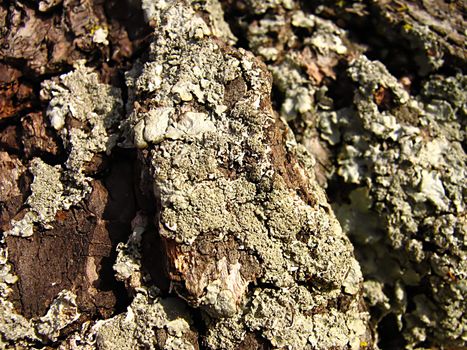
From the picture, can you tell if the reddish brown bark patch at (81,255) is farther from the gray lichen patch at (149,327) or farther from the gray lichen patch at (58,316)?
the gray lichen patch at (149,327)

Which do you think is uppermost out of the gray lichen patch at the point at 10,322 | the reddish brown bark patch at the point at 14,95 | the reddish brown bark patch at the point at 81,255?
the reddish brown bark patch at the point at 14,95

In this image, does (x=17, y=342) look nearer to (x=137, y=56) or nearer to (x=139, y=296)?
(x=139, y=296)

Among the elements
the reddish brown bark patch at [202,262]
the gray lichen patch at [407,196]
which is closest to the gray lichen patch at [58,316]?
the reddish brown bark patch at [202,262]

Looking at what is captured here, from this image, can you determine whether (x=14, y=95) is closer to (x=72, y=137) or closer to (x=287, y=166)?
(x=72, y=137)

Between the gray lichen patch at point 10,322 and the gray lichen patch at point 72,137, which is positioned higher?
the gray lichen patch at point 72,137

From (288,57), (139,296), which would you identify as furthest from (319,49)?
(139,296)

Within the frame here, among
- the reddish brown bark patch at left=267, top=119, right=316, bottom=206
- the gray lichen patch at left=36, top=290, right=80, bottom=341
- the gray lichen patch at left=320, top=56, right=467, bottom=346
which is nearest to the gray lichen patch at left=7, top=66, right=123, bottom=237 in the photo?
the gray lichen patch at left=36, top=290, right=80, bottom=341

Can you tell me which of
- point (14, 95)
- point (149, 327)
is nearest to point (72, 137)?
point (14, 95)
